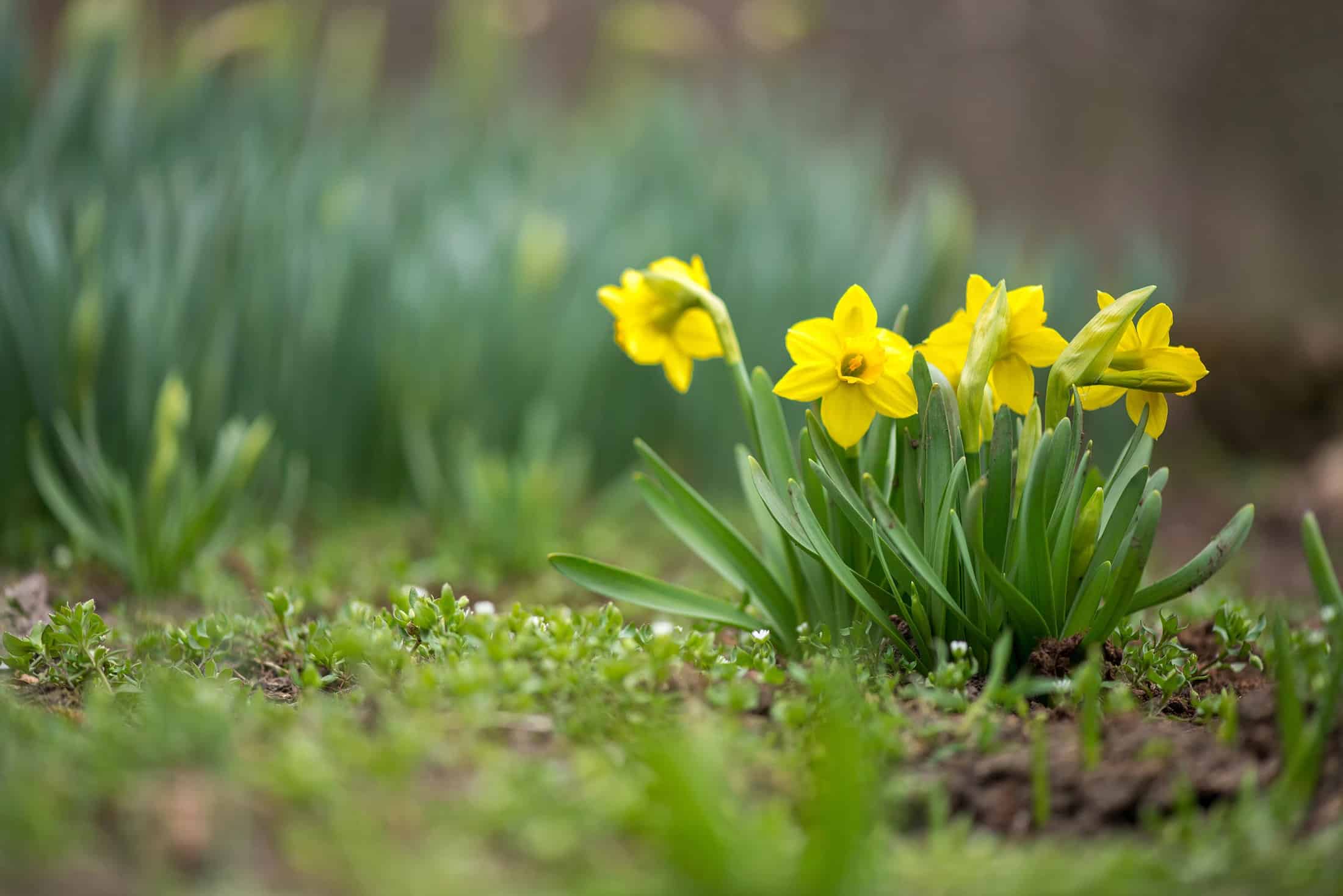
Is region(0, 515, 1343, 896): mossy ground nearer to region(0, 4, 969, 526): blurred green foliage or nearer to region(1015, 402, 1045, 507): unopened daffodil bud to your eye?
region(1015, 402, 1045, 507): unopened daffodil bud

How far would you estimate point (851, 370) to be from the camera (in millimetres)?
1320

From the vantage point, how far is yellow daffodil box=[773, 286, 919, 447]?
1310 millimetres

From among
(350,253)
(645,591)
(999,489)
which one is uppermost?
(350,253)

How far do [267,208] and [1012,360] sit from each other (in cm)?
222

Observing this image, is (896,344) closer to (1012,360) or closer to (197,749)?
(1012,360)

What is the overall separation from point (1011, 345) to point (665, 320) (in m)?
0.50

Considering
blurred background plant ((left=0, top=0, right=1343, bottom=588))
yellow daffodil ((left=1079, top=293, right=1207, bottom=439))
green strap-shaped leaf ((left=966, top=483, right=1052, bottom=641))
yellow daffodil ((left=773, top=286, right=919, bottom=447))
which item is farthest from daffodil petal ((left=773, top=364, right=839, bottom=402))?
blurred background plant ((left=0, top=0, right=1343, bottom=588))

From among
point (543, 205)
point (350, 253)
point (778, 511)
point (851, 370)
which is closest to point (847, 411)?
point (851, 370)

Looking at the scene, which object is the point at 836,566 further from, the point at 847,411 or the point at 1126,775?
the point at 1126,775

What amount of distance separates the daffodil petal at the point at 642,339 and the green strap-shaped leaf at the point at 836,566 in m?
0.33

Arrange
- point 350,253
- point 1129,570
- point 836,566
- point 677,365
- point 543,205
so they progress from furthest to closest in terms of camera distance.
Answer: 1. point 543,205
2. point 350,253
3. point 677,365
4. point 836,566
5. point 1129,570

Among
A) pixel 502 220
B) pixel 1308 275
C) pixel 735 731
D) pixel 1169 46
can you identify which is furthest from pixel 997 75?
pixel 735 731

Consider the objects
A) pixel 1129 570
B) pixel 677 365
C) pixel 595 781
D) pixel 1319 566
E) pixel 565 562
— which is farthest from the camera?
pixel 677 365

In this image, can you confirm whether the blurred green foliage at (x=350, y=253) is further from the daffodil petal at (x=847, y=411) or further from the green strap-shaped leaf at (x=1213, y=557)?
the green strap-shaped leaf at (x=1213, y=557)
